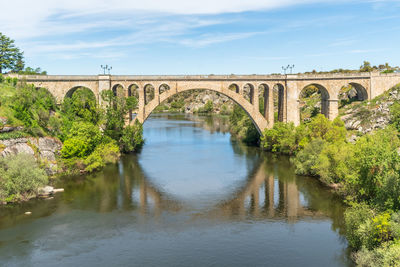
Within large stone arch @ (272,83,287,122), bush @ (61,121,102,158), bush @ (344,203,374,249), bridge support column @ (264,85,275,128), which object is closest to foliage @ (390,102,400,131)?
large stone arch @ (272,83,287,122)

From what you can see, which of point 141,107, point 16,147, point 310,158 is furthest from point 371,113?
point 16,147

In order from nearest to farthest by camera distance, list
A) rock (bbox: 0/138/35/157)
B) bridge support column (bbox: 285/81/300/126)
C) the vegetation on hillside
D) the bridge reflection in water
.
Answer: the vegetation on hillside, the bridge reflection in water, rock (bbox: 0/138/35/157), bridge support column (bbox: 285/81/300/126)

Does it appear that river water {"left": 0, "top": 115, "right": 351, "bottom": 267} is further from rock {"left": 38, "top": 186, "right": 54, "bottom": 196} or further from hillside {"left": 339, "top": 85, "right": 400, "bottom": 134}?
hillside {"left": 339, "top": 85, "right": 400, "bottom": 134}

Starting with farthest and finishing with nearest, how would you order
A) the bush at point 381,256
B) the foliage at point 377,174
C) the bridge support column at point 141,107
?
the bridge support column at point 141,107
the foliage at point 377,174
the bush at point 381,256

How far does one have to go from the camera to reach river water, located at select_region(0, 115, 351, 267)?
22344mm

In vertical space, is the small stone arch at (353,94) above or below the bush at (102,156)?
above

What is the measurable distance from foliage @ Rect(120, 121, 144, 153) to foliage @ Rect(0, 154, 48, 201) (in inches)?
762

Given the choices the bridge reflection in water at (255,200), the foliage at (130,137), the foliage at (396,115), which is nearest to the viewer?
the bridge reflection in water at (255,200)

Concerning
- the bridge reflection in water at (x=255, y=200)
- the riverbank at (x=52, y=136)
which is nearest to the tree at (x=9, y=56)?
the riverbank at (x=52, y=136)

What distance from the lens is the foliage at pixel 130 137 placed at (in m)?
51.7

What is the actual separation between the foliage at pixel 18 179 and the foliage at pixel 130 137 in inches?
762

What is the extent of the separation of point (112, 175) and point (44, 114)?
35.9 feet

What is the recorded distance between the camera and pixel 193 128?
8431 cm

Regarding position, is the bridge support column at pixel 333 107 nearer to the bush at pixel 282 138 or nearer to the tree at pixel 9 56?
the bush at pixel 282 138
